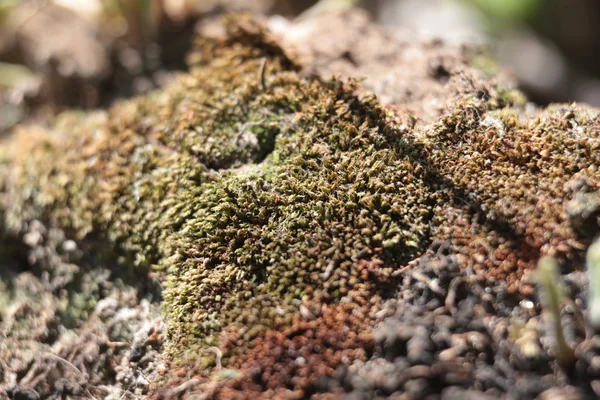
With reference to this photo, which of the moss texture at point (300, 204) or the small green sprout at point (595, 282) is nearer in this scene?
the small green sprout at point (595, 282)

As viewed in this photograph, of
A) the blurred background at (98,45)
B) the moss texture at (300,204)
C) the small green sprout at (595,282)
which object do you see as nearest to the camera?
the small green sprout at (595,282)

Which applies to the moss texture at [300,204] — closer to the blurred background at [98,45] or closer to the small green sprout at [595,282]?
the small green sprout at [595,282]

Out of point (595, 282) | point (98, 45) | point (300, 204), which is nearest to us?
point (595, 282)

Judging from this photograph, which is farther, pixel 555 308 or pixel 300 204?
pixel 300 204

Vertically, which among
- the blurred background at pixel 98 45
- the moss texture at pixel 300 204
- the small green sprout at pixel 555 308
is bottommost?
the small green sprout at pixel 555 308

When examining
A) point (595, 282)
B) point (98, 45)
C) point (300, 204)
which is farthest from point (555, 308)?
point (98, 45)

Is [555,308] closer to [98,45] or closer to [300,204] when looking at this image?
[300,204]

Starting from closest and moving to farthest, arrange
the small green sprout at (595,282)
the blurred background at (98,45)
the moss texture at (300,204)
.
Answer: the small green sprout at (595,282), the moss texture at (300,204), the blurred background at (98,45)

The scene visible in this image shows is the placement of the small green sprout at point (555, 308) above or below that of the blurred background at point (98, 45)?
below

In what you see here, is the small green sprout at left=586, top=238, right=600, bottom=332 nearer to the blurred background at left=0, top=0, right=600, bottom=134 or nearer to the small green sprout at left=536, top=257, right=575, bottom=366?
the small green sprout at left=536, top=257, right=575, bottom=366

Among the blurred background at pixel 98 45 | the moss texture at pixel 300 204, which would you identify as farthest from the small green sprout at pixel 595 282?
the blurred background at pixel 98 45
